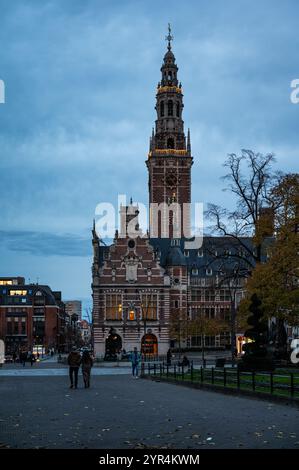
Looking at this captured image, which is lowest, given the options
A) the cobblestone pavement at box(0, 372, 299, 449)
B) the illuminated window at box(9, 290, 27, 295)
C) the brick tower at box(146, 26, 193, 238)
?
the cobblestone pavement at box(0, 372, 299, 449)

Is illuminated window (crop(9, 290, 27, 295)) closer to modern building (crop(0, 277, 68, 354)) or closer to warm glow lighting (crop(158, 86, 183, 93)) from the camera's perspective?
modern building (crop(0, 277, 68, 354))

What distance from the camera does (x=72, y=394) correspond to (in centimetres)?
2841

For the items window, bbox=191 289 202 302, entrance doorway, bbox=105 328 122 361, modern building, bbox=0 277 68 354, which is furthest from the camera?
Answer: modern building, bbox=0 277 68 354

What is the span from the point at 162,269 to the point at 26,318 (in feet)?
191

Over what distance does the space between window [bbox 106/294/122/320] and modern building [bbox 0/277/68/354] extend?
53432 millimetres

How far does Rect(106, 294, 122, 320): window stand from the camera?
9712cm

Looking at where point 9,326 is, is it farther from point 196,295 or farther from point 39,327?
point 196,295

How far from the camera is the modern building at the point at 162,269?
319 ft

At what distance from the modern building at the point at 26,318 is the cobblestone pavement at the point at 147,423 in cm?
12510

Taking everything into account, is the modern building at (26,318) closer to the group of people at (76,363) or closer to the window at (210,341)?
the window at (210,341)

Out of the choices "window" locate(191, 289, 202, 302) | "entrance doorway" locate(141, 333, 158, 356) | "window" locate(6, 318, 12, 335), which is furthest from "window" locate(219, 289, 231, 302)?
"window" locate(6, 318, 12, 335)

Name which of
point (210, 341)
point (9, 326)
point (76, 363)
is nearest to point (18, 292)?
point (9, 326)
